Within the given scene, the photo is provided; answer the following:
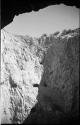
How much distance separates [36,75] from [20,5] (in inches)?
1006

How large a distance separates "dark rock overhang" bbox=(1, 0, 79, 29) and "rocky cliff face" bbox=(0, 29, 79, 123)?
61.1 ft

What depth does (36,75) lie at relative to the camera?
111ft

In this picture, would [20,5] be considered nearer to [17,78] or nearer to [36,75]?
[17,78]

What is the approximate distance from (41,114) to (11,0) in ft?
70.5

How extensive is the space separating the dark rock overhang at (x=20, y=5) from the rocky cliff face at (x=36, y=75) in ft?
61.1

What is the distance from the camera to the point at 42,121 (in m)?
24.9

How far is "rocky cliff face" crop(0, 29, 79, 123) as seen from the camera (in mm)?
27797

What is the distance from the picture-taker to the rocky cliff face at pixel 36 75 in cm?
2780

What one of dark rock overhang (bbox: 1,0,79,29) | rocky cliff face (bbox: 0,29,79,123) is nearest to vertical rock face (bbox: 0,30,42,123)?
rocky cliff face (bbox: 0,29,79,123)

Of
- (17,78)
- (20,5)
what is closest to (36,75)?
(17,78)

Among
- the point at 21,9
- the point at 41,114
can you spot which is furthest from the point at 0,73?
the point at 21,9

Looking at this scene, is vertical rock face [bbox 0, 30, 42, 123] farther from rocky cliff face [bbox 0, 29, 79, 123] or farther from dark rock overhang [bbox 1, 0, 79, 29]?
dark rock overhang [bbox 1, 0, 79, 29]

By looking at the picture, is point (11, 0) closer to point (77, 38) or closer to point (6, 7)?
point (6, 7)

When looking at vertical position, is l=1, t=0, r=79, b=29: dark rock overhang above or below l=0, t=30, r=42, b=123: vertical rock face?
above
